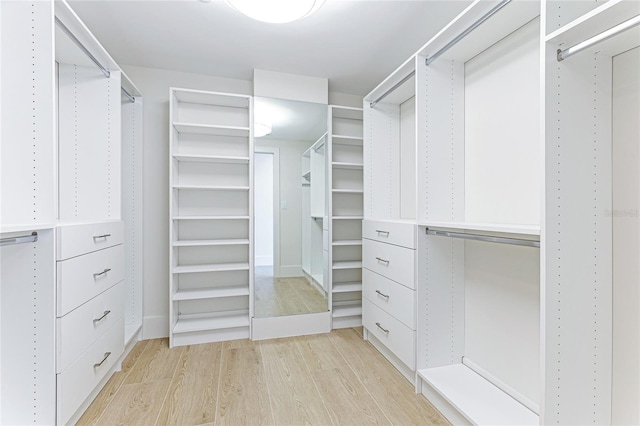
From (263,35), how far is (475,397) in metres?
2.57

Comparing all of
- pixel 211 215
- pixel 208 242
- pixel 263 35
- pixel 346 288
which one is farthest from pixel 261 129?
pixel 346 288

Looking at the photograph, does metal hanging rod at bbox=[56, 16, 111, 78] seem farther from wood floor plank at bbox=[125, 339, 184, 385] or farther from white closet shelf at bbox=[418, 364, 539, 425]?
white closet shelf at bbox=[418, 364, 539, 425]

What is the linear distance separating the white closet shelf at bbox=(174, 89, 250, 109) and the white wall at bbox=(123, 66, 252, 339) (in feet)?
0.71


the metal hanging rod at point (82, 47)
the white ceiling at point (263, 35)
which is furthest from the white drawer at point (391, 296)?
the metal hanging rod at point (82, 47)

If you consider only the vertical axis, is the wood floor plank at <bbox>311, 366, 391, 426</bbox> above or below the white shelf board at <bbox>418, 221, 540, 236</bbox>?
below

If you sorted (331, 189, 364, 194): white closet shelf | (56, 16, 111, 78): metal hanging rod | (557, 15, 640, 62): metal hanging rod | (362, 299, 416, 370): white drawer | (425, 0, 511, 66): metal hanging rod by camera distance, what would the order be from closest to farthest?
(557, 15, 640, 62): metal hanging rod, (425, 0, 511, 66): metal hanging rod, (56, 16, 111, 78): metal hanging rod, (362, 299, 416, 370): white drawer, (331, 189, 364, 194): white closet shelf

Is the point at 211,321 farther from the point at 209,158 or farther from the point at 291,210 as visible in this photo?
the point at 209,158

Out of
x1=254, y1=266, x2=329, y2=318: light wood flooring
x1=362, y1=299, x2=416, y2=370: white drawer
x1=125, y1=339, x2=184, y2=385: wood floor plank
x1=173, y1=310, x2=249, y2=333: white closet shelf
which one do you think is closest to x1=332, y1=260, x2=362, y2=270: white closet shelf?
x1=254, y1=266, x2=329, y2=318: light wood flooring

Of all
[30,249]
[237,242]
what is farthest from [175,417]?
[237,242]

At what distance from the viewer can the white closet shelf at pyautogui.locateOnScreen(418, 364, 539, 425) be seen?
1.38 meters

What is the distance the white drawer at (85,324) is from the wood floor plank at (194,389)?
53 centimetres

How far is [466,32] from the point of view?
1552 millimetres

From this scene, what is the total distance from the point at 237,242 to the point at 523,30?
233cm

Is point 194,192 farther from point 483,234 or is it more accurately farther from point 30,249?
point 483,234
